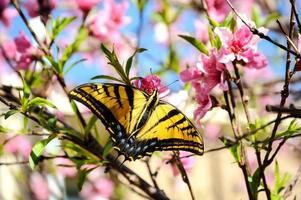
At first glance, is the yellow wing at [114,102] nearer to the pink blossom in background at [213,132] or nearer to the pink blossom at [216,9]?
the pink blossom at [216,9]

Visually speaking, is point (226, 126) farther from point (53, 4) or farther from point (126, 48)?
point (53, 4)

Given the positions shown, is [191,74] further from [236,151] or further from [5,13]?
[5,13]

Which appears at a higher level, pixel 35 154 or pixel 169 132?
pixel 169 132

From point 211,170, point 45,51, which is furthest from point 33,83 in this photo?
point 211,170

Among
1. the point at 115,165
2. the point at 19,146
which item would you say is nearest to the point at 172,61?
the point at 115,165

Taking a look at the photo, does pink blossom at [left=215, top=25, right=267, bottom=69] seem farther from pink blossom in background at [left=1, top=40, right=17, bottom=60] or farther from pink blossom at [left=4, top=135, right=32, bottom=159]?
pink blossom at [left=4, top=135, right=32, bottom=159]

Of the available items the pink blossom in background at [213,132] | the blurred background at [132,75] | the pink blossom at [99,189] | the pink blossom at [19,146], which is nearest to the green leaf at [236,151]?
the blurred background at [132,75]
